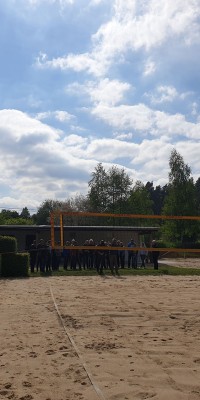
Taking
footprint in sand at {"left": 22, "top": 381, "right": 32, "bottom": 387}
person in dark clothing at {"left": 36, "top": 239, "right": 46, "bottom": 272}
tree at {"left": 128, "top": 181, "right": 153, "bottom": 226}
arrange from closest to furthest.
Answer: footprint in sand at {"left": 22, "top": 381, "right": 32, "bottom": 387} → person in dark clothing at {"left": 36, "top": 239, "right": 46, "bottom": 272} → tree at {"left": 128, "top": 181, "right": 153, "bottom": 226}

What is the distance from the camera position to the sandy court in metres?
4.51

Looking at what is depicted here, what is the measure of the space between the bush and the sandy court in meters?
7.91

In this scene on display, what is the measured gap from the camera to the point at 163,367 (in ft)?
17.1

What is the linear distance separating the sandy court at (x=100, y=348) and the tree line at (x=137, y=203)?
1659 inches

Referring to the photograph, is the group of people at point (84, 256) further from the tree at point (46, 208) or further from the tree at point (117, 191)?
the tree at point (46, 208)

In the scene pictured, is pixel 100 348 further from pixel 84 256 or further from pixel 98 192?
pixel 98 192

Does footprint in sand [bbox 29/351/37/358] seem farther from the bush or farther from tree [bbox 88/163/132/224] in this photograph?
tree [bbox 88/163/132/224]

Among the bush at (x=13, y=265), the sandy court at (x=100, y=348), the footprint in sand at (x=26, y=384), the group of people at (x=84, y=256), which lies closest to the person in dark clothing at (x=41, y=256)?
the group of people at (x=84, y=256)

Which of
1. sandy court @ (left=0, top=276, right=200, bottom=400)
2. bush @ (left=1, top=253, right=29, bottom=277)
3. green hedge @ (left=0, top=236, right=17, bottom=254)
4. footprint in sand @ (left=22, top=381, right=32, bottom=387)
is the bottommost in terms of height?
footprint in sand @ (left=22, top=381, right=32, bottom=387)

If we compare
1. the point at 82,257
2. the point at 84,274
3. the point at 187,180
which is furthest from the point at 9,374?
the point at 187,180

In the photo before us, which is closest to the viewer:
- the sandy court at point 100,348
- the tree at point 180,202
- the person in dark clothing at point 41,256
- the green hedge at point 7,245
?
the sandy court at point 100,348

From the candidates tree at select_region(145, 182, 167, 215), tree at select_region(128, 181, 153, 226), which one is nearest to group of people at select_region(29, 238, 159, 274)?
tree at select_region(128, 181, 153, 226)

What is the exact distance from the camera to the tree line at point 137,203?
2180 inches

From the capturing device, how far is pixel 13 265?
18.8m
